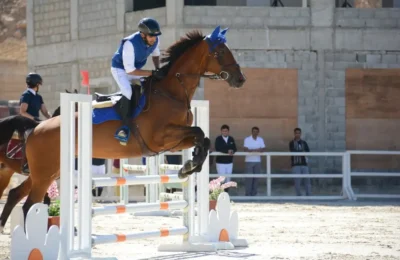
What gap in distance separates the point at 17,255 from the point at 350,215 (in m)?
8.55

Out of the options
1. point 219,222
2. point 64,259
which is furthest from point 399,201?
point 64,259

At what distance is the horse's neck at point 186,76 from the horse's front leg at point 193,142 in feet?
1.64

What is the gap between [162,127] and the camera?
9.87m

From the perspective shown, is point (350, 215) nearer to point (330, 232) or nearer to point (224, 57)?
point (330, 232)

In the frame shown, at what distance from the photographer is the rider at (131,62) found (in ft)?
32.5

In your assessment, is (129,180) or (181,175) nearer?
(129,180)

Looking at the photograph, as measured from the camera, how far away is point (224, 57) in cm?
1016

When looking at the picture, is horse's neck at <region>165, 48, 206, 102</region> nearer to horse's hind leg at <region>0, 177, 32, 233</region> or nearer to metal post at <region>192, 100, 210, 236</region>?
metal post at <region>192, 100, 210, 236</region>

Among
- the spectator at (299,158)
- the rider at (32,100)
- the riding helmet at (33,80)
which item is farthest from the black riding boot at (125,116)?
the spectator at (299,158)

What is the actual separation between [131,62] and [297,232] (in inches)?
152

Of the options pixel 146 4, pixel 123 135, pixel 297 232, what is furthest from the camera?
pixel 146 4

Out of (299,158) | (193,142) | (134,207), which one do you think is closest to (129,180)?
(134,207)

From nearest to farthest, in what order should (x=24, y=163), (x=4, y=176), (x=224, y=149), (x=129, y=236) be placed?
(x=129, y=236)
(x=24, y=163)
(x=4, y=176)
(x=224, y=149)

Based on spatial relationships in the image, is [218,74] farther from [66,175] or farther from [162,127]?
[66,175]
